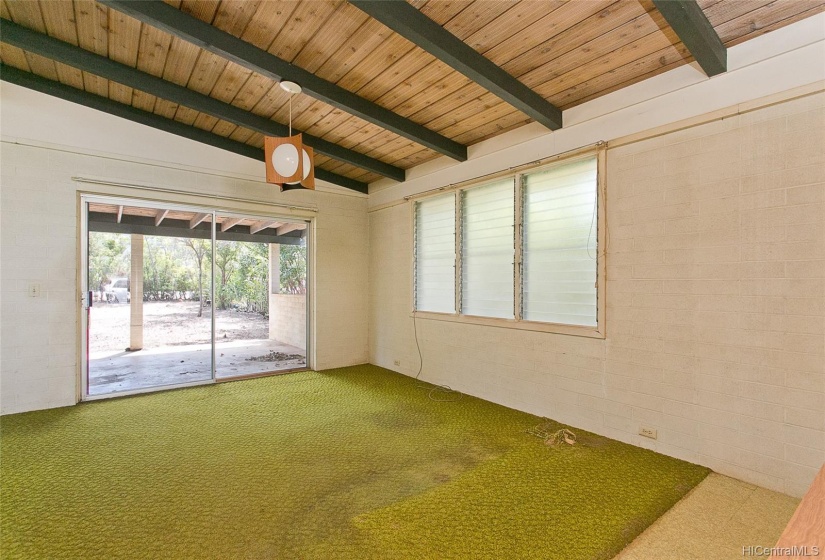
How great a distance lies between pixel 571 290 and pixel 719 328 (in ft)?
3.82

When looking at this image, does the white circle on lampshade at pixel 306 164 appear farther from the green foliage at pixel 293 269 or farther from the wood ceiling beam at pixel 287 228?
the green foliage at pixel 293 269

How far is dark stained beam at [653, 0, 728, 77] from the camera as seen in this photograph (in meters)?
2.21

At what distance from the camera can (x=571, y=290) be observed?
3.63m

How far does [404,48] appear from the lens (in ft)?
10.0

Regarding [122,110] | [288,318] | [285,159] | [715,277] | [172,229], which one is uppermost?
[122,110]

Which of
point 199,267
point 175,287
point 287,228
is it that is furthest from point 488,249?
point 175,287

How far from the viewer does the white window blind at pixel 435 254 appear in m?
4.98

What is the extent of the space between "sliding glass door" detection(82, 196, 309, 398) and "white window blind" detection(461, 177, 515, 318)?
2710mm

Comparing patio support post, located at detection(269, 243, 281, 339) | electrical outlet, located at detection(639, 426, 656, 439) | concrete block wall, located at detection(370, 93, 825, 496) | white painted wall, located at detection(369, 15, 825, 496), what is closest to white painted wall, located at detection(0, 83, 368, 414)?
patio support post, located at detection(269, 243, 281, 339)

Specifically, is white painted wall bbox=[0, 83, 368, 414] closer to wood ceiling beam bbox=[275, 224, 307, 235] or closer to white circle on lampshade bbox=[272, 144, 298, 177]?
wood ceiling beam bbox=[275, 224, 307, 235]

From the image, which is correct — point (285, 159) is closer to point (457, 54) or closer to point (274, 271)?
point (457, 54)

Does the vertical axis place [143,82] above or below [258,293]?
above

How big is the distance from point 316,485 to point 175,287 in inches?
153

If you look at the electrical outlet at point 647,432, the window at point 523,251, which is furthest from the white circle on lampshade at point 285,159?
the electrical outlet at point 647,432
